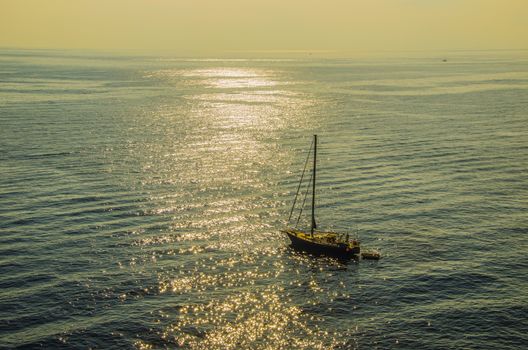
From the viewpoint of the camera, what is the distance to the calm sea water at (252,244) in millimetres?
51906

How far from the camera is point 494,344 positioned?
164ft

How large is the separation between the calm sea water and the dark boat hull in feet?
5.24

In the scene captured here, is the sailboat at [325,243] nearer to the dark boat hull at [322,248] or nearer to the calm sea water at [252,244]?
the dark boat hull at [322,248]

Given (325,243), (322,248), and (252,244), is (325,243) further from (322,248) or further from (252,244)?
(252,244)

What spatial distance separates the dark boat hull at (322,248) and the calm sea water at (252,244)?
160 centimetres

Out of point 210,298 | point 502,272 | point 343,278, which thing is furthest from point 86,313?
point 502,272

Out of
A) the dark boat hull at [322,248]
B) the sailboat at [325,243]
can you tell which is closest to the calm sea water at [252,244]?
the dark boat hull at [322,248]

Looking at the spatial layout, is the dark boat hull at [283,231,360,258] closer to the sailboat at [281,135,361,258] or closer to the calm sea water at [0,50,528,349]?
the sailboat at [281,135,361,258]

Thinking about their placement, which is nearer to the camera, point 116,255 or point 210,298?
point 210,298

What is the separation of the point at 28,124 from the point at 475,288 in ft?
Answer: 447

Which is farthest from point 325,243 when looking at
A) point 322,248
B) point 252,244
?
point 252,244

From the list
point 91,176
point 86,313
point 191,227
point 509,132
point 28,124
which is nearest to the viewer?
point 86,313

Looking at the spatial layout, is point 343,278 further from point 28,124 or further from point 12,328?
point 28,124

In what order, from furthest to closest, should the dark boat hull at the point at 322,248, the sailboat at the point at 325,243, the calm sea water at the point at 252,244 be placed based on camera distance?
1. the sailboat at the point at 325,243
2. the dark boat hull at the point at 322,248
3. the calm sea water at the point at 252,244
